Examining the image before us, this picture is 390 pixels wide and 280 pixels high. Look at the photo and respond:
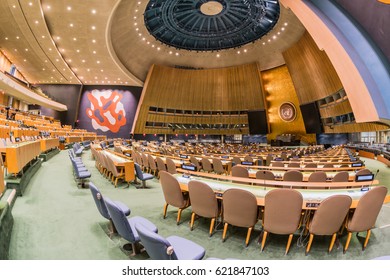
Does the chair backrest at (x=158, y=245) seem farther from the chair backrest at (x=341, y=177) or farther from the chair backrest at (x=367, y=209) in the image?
the chair backrest at (x=341, y=177)

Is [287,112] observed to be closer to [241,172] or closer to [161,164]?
[161,164]

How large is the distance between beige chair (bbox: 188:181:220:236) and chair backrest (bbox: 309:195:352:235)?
1158 millimetres

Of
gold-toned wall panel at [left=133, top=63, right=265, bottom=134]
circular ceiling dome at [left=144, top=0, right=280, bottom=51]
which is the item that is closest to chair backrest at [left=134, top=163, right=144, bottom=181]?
circular ceiling dome at [left=144, top=0, right=280, bottom=51]

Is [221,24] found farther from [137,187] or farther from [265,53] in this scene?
[137,187]

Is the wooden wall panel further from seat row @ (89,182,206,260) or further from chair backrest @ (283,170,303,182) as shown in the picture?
seat row @ (89,182,206,260)

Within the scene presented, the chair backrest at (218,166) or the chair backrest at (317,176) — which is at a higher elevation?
the chair backrest at (317,176)

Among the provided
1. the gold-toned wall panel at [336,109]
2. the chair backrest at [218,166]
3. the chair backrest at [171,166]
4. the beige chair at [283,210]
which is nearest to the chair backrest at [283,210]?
the beige chair at [283,210]

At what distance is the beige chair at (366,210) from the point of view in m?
2.56

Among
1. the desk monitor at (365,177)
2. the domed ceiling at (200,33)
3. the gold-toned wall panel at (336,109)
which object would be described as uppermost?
the domed ceiling at (200,33)

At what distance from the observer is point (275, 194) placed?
8.20ft

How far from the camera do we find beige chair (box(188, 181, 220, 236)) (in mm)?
2966

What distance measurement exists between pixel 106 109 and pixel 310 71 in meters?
21.2

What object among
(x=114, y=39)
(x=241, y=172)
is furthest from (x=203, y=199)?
(x=114, y=39)

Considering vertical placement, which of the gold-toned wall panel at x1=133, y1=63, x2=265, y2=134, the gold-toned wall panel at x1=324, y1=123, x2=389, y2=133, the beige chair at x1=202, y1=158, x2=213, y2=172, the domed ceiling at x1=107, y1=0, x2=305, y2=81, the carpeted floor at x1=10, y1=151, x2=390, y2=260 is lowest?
the carpeted floor at x1=10, y1=151, x2=390, y2=260
